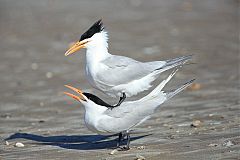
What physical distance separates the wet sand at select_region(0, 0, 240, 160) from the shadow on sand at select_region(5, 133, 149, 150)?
1cm

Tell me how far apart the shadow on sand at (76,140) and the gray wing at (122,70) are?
1.95 ft

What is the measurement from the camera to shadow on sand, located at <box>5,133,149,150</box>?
619 cm

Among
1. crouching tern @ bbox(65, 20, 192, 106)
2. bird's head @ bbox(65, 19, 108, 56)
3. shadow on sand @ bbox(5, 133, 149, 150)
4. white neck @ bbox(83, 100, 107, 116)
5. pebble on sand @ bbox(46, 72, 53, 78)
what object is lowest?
shadow on sand @ bbox(5, 133, 149, 150)

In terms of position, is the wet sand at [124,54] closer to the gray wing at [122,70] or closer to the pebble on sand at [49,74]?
the pebble on sand at [49,74]

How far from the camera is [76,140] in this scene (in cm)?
650

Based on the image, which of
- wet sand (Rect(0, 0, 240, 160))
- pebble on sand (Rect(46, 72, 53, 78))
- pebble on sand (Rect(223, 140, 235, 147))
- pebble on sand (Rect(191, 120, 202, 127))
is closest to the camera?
pebble on sand (Rect(223, 140, 235, 147))

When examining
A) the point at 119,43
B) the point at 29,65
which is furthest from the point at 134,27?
the point at 29,65

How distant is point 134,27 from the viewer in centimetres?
1274

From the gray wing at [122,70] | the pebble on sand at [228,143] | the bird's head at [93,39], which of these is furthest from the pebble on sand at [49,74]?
the pebble on sand at [228,143]

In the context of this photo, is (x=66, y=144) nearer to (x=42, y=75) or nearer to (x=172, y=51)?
(x=42, y=75)

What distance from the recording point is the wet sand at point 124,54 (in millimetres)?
5996

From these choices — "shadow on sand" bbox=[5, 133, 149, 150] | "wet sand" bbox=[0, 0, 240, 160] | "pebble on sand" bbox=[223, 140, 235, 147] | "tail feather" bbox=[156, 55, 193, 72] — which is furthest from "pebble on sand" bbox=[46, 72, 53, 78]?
"pebble on sand" bbox=[223, 140, 235, 147]

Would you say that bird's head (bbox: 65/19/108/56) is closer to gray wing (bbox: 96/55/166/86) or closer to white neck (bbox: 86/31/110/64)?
white neck (bbox: 86/31/110/64)

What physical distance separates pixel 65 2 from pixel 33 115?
7.79 metres
